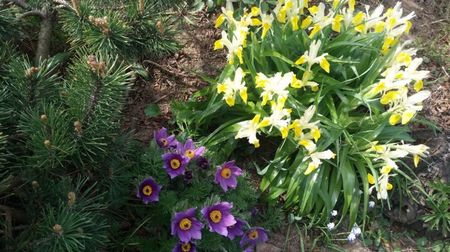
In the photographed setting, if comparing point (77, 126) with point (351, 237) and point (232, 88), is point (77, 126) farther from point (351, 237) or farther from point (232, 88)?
point (351, 237)

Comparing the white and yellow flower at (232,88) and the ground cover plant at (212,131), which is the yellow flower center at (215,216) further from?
the white and yellow flower at (232,88)

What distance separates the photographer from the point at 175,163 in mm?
2145

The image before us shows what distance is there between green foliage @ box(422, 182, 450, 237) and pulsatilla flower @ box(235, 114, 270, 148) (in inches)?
44.8

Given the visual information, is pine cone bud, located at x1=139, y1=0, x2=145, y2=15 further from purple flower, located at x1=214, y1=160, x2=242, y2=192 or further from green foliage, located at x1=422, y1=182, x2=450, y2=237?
green foliage, located at x1=422, y1=182, x2=450, y2=237

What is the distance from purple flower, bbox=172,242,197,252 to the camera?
6.70ft

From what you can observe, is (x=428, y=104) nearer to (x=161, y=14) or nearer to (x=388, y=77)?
(x=388, y=77)

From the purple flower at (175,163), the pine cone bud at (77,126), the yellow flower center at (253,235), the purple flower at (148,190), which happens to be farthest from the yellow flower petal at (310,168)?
the pine cone bud at (77,126)

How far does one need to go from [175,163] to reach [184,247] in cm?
36

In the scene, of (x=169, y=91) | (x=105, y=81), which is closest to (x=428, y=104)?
(x=169, y=91)

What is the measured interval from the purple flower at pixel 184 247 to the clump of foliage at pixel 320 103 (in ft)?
1.88

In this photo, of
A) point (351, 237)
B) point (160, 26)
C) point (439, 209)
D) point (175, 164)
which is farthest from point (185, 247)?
point (439, 209)

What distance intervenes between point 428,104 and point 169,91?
5.34 feet

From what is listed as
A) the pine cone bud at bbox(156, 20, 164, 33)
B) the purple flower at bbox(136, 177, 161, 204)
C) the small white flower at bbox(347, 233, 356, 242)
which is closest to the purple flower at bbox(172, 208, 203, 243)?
the purple flower at bbox(136, 177, 161, 204)

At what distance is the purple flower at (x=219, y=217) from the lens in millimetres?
2002
